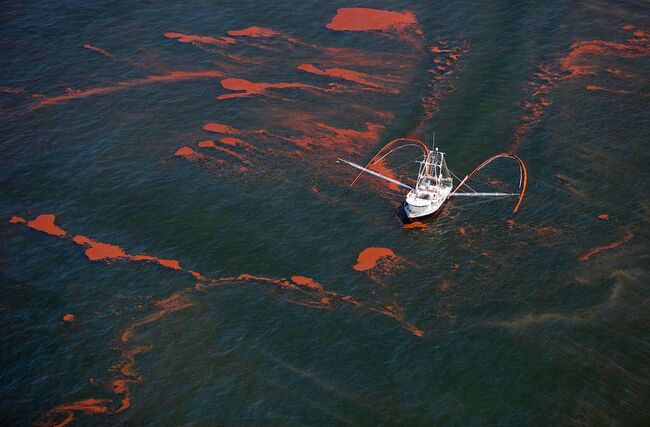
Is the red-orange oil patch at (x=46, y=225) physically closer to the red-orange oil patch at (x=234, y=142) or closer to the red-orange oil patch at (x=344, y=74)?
the red-orange oil patch at (x=234, y=142)

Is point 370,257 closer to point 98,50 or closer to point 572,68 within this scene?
point 572,68

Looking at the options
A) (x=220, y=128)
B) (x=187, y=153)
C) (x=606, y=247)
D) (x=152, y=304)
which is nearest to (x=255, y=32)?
(x=220, y=128)

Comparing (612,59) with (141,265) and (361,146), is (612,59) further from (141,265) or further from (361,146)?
(141,265)

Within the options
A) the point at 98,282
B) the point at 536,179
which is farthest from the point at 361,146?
the point at 98,282

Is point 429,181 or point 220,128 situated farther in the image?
point 220,128

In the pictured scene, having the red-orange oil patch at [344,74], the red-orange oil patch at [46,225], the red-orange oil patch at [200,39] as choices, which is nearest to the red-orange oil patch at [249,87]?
the red-orange oil patch at [344,74]

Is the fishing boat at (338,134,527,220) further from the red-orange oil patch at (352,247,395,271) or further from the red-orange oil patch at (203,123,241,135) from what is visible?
the red-orange oil patch at (203,123,241,135)

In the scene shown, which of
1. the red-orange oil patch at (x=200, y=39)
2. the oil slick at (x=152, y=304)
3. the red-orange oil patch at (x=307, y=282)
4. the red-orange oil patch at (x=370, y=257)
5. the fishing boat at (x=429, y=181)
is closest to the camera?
the oil slick at (x=152, y=304)

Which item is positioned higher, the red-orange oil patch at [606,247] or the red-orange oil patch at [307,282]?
the red-orange oil patch at [606,247]
